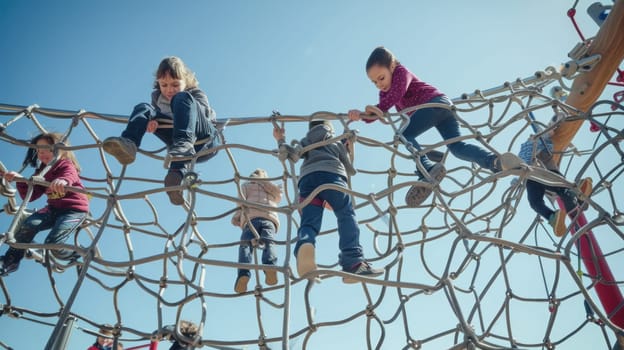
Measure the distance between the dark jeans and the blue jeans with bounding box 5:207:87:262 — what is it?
2069 mm

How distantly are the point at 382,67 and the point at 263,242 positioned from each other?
962 mm

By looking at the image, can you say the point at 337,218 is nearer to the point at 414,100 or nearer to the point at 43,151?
the point at 414,100

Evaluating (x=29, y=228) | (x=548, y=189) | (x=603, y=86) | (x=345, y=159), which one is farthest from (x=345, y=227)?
(x=603, y=86)

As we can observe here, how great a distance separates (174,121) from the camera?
163cm

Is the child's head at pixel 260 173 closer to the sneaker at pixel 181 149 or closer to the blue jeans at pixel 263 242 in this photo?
the blue jeans at pixel 263 242

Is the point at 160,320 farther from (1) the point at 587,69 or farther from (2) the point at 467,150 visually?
(1) the point at 587,69

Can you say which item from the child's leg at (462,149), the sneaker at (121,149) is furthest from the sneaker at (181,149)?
the child's leg at (462,149)

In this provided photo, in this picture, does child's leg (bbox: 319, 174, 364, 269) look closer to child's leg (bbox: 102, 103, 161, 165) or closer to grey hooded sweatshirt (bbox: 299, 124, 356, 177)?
grey hooded sweatshirt (bbox: 299, 124, 356, 177)

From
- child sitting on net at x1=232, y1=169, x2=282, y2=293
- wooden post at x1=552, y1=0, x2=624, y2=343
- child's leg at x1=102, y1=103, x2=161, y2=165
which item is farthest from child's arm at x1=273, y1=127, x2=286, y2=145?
wooden post at x1=552, y1=0, x2=624, y2=343

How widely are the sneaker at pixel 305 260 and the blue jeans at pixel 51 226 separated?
1.12m

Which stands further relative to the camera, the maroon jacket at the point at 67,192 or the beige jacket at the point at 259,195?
the beige jacket at the point at 259,195

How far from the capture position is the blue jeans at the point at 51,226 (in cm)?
183

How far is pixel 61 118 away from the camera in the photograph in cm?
176

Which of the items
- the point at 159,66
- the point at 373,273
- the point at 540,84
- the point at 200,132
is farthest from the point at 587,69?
the point at 159,66
